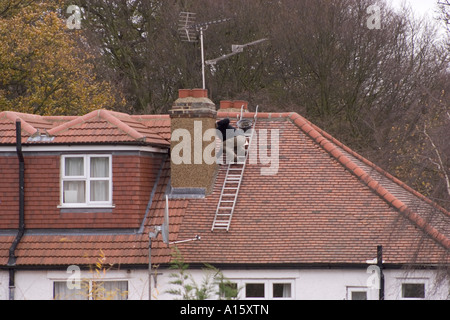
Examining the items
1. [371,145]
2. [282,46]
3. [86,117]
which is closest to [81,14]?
[282,46]

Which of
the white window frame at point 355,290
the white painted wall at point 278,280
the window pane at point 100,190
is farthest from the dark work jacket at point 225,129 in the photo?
the white window frame at point 355,290

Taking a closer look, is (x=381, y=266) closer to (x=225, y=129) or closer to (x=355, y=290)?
(x=355, y=290)

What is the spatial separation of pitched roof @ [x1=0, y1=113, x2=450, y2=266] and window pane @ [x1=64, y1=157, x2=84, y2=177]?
138 cm

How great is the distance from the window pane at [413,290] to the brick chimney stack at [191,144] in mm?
5016

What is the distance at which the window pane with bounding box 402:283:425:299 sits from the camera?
16.7m

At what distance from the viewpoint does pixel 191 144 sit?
1866 cm

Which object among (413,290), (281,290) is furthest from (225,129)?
(413,290)

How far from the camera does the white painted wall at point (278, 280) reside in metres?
16.6

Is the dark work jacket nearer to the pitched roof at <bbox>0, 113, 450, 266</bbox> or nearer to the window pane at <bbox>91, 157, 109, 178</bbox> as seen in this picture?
the pitched roof at <bbox>0, 113, 450, 266</bbox>

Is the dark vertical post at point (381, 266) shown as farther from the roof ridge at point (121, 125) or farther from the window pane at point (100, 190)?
the window pane at point (100, 190)

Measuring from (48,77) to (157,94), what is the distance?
302 inches

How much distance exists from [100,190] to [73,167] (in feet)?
2.72

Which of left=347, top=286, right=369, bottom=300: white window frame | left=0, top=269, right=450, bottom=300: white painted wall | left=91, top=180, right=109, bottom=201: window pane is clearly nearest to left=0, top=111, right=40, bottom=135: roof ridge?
left=91, top=180, right=109, bottom=201: window pane
